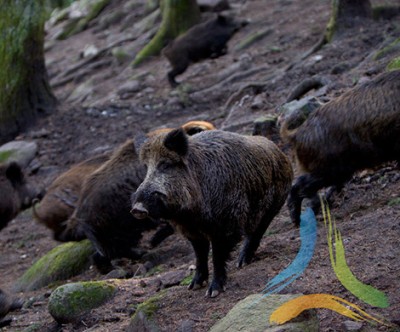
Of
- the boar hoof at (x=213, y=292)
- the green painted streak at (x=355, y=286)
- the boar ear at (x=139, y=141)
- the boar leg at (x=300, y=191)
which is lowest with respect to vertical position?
the boar leg at (x=300, y=191)

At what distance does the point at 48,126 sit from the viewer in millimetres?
15508

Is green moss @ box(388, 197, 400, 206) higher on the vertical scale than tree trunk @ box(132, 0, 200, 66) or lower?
higher

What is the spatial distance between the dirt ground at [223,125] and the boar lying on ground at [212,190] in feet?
0.89

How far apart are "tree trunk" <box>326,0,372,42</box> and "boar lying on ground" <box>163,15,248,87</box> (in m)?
4.61

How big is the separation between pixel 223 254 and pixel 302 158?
84.5 inches

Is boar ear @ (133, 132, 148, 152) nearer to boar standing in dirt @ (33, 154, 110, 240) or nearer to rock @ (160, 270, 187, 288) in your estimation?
rock @ (160, 270, 187, 288)

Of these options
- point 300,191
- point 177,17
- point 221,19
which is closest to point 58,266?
point 300,191

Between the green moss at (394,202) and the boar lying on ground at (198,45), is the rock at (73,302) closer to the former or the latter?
the green moss at (394,202)

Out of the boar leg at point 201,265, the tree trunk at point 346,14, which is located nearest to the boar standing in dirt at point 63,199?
the boar leg at point 201,265

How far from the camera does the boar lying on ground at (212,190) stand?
5047mm

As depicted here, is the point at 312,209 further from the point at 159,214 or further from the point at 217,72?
the point at 217,72

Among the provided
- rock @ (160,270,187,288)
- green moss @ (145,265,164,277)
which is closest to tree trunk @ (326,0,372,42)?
green moss @ (145,265,164,277)

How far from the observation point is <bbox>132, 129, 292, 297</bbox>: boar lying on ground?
505 centimetres

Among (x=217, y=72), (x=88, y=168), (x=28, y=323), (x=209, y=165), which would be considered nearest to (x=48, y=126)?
(x=217, y=72)
